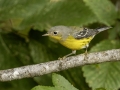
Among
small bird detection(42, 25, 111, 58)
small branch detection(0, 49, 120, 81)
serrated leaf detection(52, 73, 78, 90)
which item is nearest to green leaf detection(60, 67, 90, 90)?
small bird detection(42, 25, 111, 58)

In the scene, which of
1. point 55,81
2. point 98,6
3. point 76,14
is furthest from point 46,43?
point 55,81

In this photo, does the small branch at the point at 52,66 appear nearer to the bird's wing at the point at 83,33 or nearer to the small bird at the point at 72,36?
the small bird at the point at 72,36

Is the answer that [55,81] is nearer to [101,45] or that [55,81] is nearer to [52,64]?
[52,64]

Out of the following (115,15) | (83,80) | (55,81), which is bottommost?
(83,80)

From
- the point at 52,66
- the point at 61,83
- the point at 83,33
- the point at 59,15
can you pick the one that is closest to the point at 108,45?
the point at 83,33

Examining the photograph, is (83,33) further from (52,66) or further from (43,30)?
(52,66)

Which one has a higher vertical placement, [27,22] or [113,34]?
[27,22]
